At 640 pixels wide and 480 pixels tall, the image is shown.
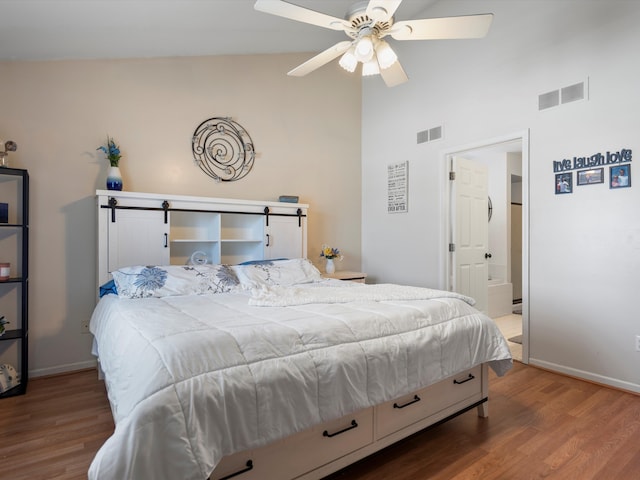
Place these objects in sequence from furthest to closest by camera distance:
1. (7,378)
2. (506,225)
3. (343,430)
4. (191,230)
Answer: (506,225) < (191,230) < (7,378) < (343,430)

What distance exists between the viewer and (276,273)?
3.18 metres

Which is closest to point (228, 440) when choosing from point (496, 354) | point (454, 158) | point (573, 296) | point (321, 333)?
point (321, 333)

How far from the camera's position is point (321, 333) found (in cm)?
162

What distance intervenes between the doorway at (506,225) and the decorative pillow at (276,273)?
1654mm

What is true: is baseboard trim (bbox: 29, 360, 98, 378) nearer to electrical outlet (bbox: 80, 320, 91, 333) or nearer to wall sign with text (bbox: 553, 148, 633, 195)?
electrical outlet (bbox: 80, 320, 91, 333)

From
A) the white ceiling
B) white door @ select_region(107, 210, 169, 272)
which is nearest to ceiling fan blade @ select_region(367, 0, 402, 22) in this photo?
the white ceiling

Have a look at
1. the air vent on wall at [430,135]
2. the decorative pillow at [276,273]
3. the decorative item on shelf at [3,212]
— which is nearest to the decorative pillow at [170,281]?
the decorative pillow at [276,273]

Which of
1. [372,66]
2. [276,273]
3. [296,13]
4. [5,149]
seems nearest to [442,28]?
[372,66]

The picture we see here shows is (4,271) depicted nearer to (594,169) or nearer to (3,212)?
(3,212)

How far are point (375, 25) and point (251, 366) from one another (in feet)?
6.56

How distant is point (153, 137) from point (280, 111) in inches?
57.3

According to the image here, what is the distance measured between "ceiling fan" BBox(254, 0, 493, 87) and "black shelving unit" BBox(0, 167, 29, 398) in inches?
89.7

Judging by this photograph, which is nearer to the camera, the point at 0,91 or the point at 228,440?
the point at 228,440

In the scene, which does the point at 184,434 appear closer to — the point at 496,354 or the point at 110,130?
the point at 496,354
